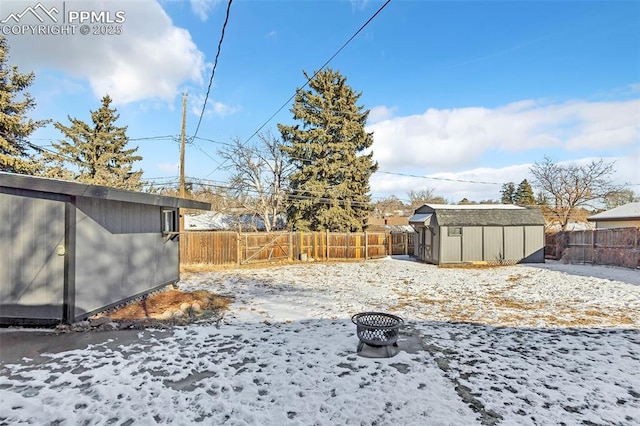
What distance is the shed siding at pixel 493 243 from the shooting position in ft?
49.9

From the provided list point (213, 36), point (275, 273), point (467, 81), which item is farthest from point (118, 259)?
point (467, 81)

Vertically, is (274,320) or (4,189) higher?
(4,189)

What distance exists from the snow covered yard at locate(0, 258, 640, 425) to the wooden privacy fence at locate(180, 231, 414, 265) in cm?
844

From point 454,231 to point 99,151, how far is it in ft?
73.1

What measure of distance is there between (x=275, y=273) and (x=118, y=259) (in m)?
7.12

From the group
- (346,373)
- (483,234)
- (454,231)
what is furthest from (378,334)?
(483,234)

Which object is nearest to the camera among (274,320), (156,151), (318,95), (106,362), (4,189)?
(106,362)

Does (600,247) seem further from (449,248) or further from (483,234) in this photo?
(449,248)

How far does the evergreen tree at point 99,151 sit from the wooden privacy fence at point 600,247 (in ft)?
84.9

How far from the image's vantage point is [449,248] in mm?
14852

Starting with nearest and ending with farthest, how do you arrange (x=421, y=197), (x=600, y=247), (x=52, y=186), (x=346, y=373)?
1. (x=346, y=373)
2. (x=52, y=186)
3. (x=600, y=247)
4. (x=421, y=197)

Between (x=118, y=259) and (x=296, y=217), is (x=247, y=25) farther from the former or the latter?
(x=296, y=217)

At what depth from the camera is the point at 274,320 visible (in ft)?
20.1

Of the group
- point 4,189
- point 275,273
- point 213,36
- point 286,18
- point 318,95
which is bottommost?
point 275,273
